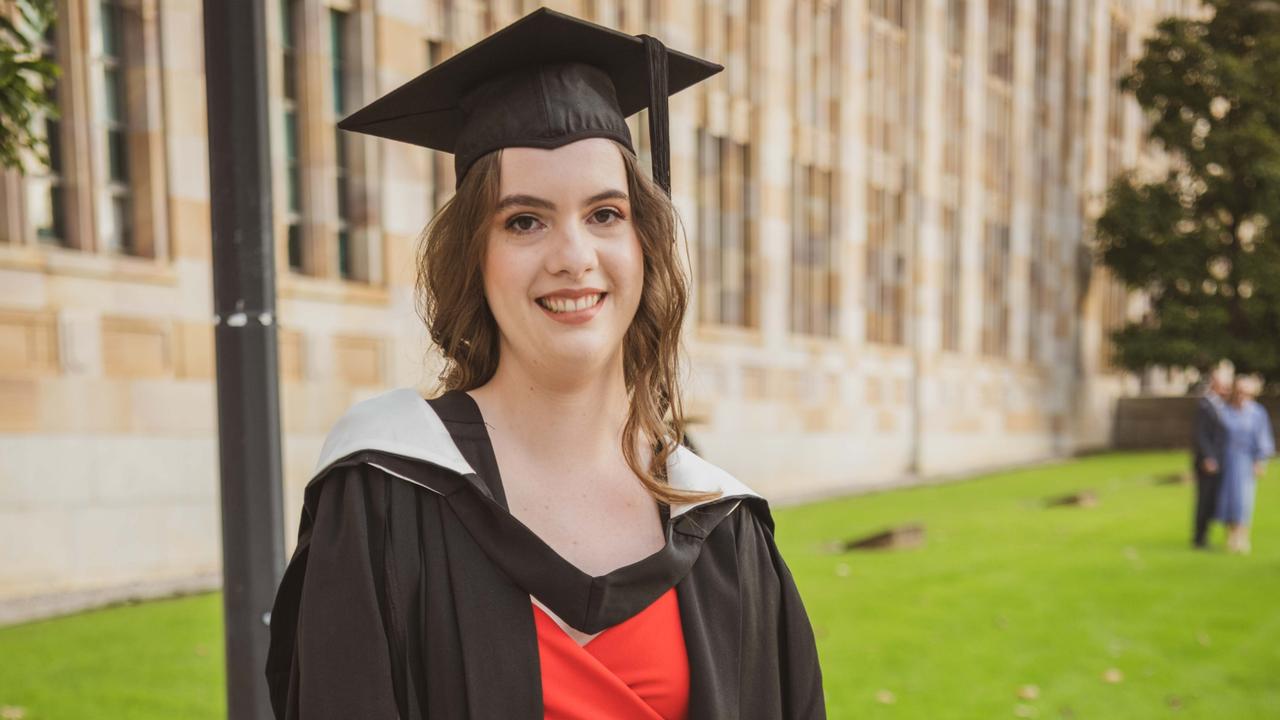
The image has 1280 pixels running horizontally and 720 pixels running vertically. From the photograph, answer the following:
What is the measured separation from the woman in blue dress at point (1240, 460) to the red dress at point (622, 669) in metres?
11.4

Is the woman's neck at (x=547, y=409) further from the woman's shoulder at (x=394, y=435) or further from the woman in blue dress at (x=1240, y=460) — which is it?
the woman in blue dress at (x=1240, y=460)

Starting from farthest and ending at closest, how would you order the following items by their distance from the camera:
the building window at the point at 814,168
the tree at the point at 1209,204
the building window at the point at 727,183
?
the tree at the point at 1209,204, the building window at the point at 814,168, the building window at the point at 727,183

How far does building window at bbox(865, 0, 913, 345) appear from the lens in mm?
22156

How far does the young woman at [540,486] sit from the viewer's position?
1.54 metres

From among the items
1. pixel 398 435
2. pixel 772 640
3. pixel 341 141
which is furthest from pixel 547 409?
pixel 341 141

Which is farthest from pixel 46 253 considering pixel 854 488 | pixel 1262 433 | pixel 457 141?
pixel 854 488

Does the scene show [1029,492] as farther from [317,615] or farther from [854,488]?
[317,615]

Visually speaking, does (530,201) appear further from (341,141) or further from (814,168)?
(814,168)

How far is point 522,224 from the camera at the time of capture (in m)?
1.68

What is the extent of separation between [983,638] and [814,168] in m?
14.2

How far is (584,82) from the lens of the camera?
1.80 meters

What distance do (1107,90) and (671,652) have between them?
34.7 m

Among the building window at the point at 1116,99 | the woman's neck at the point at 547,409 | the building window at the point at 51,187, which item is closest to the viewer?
the woman's neck at the point at 547,409

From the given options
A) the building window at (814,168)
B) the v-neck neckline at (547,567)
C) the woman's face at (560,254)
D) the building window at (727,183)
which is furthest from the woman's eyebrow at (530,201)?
the building window at (814,168)
